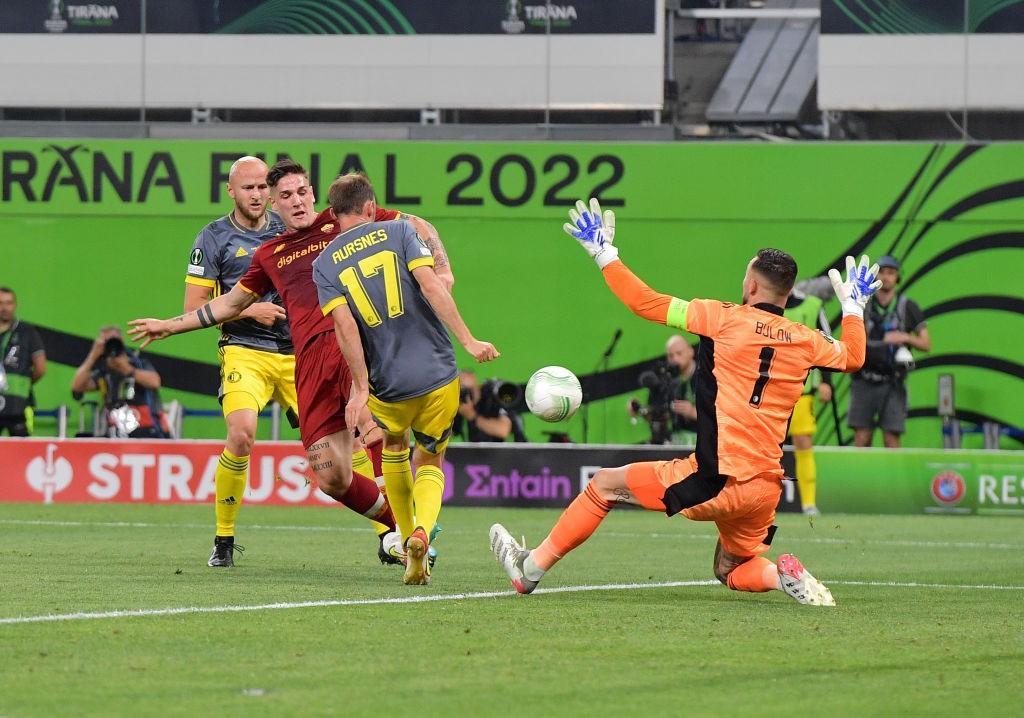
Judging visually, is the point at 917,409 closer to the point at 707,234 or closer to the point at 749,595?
the point at 707,234

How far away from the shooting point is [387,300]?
27.6ft

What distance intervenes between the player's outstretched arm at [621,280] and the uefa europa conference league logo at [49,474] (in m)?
9.89

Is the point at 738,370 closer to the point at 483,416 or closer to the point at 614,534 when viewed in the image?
the point at 614,534

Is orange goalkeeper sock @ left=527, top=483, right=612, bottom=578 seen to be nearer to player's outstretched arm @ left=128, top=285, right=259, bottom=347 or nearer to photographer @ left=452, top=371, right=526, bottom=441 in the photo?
player's outstretched arm @ left=128, top=285, right=259, bottom=347

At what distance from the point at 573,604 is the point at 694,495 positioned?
27.5 inches

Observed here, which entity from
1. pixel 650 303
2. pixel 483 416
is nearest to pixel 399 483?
pixel 650 303

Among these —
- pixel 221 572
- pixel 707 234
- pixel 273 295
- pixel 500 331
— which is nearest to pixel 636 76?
pixel 707 234

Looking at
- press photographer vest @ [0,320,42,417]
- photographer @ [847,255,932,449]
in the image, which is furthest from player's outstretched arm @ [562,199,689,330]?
press photographer vest @ [0,320,42,417]

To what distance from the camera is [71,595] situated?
7.71m

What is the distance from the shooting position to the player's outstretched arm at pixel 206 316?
920 cm

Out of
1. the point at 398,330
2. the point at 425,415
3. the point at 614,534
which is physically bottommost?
the point at 614,534

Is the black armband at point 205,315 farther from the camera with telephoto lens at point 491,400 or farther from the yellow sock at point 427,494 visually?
the camera with telephoto lens at point 491,400

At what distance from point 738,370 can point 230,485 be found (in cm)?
333

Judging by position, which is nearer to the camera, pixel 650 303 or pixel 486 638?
pixel 486 638
